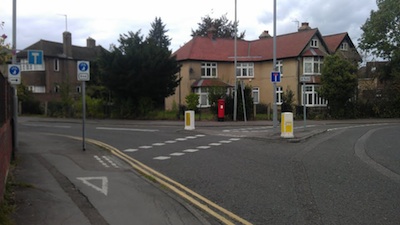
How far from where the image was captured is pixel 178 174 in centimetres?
981

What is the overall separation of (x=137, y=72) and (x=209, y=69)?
12658 mm

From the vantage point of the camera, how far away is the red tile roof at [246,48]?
42.5 metres

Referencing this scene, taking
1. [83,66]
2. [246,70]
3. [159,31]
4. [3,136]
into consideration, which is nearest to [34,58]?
[83,66]

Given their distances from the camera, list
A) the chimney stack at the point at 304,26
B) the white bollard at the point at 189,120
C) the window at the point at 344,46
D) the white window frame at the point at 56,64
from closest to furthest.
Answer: the white bollard at the point at 189,120, the window at the point at 344,46, the chimney stack at the point at 304,26, the white window frame at the point at 56,64

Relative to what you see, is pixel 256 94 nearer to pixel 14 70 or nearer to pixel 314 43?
pixel 314 43

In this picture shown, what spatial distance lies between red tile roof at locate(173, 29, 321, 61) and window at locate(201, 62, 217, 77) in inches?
26.1

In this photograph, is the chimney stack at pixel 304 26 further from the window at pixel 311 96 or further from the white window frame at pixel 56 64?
the white window frame at pixel 56 64

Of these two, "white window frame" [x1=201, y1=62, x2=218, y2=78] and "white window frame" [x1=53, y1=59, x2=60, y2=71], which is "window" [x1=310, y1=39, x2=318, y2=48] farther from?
"white window frame" [x1=53, y1=59, x2=60, y2=71]

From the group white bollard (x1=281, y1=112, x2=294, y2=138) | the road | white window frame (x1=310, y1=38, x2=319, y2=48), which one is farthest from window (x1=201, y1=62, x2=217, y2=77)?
the road

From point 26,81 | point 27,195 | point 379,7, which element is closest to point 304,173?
point 27,195

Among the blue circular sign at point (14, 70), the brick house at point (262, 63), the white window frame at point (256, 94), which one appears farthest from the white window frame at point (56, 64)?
the blue circular sign at point (14, 70)

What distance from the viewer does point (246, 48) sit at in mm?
48062

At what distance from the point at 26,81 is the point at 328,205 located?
50.9 metres

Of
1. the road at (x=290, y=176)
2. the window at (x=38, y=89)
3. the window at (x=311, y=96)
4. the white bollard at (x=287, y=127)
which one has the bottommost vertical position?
the road at (x=290, y=176)
